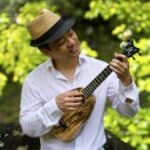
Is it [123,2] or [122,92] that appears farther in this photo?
[123,2]

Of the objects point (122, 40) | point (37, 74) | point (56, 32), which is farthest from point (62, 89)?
point (122, 40)

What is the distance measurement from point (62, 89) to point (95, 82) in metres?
0.20

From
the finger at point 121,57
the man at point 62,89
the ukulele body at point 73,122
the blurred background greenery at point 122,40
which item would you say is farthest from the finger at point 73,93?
the blurred background greenery at point 122,40

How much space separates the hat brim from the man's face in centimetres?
2

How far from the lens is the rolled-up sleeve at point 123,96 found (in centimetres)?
224

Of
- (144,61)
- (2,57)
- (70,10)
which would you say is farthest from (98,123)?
(70,10)

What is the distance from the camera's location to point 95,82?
2225 millimetres

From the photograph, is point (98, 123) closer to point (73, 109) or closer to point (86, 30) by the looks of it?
point (73, 109)

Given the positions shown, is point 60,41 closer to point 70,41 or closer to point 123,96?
point 70,41

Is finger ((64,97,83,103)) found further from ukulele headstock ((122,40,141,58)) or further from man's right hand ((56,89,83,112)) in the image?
ukulele headstock ((122,40,141,58))

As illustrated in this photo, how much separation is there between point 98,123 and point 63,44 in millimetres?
398

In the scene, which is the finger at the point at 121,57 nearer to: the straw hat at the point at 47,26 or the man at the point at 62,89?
the man at the point at 62,89

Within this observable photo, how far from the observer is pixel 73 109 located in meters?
2.20

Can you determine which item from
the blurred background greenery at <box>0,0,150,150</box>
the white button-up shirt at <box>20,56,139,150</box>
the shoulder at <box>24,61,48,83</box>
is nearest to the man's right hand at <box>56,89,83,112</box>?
the white button-up shirt at <box>20,56,139,150</box>
